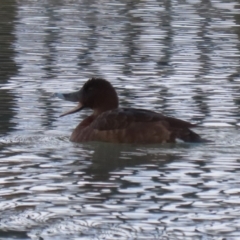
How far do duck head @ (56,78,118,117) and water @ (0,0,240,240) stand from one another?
0.34m

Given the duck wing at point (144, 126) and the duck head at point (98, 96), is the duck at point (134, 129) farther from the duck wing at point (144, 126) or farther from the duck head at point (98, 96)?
the duck head at point (98, 96)

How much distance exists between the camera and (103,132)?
10.9 metres

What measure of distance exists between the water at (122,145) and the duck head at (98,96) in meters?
0.34

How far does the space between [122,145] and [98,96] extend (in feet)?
A: 3.32

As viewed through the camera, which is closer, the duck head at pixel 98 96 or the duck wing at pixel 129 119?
the duck wing at pixel 129 119

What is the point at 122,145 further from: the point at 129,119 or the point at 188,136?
the point at 188,136

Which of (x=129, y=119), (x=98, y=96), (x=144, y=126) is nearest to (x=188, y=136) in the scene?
(x=144, y=126)

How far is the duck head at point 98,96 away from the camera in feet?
37.9

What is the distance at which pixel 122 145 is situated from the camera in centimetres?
1076

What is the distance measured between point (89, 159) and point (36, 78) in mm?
5119

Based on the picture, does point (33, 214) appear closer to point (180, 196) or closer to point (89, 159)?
point (180, 196)

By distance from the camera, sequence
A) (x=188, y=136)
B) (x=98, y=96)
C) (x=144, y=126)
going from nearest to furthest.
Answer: (x=188, y=136) < (x=144, y=126) < (x=98, y=96)

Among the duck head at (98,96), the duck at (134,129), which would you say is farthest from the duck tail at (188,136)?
the duck head at (98,96)

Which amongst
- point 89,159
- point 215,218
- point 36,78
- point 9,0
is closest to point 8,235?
point 215,218
